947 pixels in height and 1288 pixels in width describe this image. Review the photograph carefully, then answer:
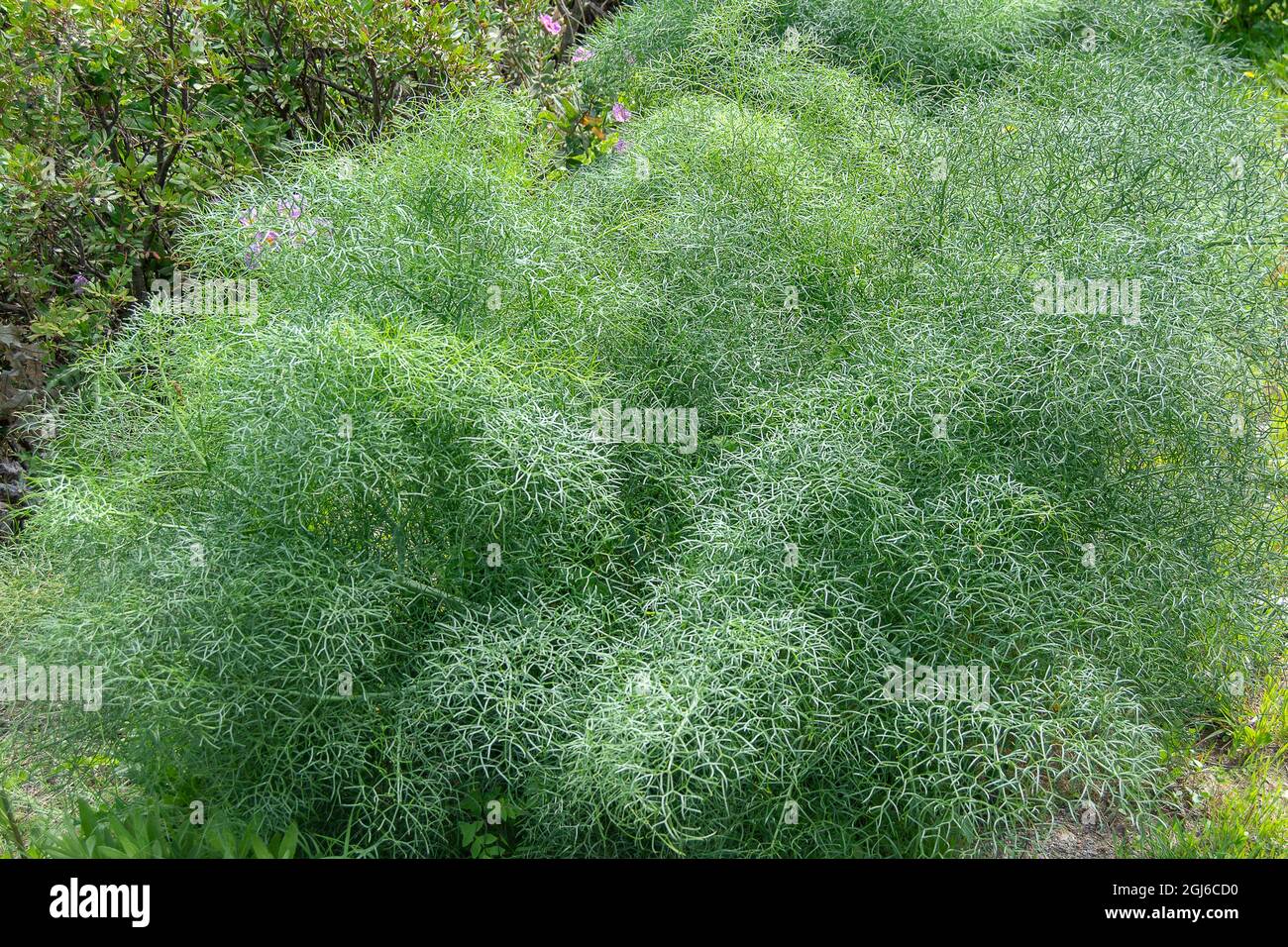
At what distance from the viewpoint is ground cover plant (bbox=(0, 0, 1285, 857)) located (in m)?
2.38

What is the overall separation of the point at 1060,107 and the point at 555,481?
224cm

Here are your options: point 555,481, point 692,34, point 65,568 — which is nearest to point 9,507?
point 65,568

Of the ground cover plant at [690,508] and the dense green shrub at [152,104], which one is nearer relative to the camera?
the ground cover plant at [690,508]

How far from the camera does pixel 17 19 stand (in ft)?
12.3

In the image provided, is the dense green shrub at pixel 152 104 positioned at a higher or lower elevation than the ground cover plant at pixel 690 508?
higher

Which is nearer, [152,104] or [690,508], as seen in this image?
[690,508]

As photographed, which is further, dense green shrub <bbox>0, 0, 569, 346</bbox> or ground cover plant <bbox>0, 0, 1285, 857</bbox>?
dense green shrub <bbox>0, 0, 569, 346</bbox>

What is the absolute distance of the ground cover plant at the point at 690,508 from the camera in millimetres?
2379

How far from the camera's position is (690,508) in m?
2.78

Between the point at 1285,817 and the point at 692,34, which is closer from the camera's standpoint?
the point at 1285,817

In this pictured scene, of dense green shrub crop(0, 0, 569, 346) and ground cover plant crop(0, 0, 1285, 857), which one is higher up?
dense green shrub crop(0, 0, 569, 346)

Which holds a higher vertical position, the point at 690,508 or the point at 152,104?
the point at 152,104

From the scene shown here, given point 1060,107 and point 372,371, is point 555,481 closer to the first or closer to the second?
point 372,371
